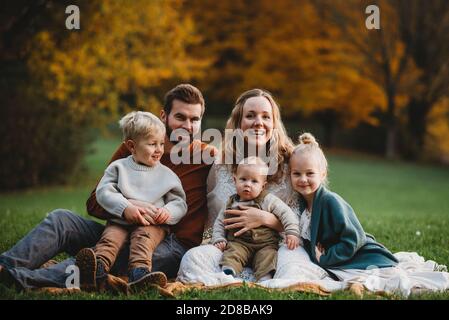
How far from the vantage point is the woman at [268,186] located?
392 centimetres

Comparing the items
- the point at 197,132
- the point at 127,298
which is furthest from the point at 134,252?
the point at 197,132

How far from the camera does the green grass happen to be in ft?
11.9

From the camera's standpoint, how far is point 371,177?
17047mm

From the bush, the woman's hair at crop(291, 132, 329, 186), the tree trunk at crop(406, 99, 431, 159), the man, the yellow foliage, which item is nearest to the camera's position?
the man

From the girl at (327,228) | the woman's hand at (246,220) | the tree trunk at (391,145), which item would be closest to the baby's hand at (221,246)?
the woman's hand at (246,220)

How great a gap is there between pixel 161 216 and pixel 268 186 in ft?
3.04

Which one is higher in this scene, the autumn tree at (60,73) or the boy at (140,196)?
the autumn tree at (60,73)

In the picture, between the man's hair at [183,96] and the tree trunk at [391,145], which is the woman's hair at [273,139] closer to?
the man's hair at [183,96]

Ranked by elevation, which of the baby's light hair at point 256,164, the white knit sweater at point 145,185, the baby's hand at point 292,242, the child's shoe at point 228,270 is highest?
the baby's light hair at point 256,164

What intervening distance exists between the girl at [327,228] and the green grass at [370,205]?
0.41 metres

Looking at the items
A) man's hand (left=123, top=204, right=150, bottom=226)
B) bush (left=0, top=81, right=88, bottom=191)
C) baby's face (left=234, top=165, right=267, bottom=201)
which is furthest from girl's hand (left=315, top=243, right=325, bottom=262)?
bush (left=0, top=81, right=88, bottom=191)

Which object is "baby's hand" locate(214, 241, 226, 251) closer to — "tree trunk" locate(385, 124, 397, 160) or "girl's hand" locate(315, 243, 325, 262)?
"girl's hand" locate(315, 243, 325, 262)

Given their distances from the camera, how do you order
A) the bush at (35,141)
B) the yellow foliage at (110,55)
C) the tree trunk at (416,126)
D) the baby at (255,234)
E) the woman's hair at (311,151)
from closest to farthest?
the baby at (255,234) → the woman's hair at (311,151) → the bush at (35,141) → the yellow foliage at (110,55) → the tree trunk at (416,126)

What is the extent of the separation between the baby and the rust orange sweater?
286 millimetres
